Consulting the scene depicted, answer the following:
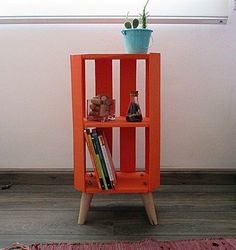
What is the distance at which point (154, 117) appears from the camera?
4.24 feet

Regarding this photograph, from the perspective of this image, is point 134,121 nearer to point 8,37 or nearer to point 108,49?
point 108,49

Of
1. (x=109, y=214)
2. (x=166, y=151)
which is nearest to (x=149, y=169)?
(x=109, y=214)

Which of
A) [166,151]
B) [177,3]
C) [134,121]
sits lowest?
[166,151]

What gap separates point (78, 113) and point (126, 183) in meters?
0.36

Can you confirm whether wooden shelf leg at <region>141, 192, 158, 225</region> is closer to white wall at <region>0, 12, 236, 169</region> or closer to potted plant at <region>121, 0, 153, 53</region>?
white wall at <region>0, 12, 236, 169</region>

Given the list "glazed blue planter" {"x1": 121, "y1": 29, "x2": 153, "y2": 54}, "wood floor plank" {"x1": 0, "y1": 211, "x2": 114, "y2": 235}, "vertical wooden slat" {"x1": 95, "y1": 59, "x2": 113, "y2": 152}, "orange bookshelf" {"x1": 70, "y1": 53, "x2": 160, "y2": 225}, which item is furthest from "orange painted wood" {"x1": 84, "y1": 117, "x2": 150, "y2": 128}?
"wood floor plank" {"x1": 0, "y1": 211, "x2": 114, "y2": 235}

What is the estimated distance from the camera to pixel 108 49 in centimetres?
166

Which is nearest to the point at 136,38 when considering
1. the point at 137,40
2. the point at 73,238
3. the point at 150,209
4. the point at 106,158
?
the point at 137,40

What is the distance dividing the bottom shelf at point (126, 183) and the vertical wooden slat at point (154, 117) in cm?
5

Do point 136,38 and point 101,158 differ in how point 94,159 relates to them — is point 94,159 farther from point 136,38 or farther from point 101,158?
point 136,38

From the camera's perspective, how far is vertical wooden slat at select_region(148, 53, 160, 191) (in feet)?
4.16

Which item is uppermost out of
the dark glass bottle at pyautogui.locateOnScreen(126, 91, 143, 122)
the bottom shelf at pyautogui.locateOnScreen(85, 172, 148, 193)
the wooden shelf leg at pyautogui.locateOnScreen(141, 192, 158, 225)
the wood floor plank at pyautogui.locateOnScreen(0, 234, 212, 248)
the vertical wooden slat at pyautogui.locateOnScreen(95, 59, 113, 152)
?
the vertical wooden slat at pyautogui.locateOnScreen(95, 59, 113, 152)

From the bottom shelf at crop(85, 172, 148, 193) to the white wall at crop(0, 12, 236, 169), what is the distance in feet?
1.17

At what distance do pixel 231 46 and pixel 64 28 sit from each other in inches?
34.0
